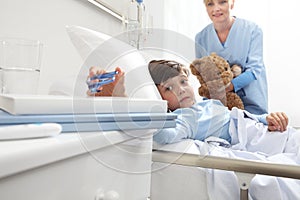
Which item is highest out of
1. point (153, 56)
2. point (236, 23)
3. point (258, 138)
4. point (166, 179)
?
point (236, 23)

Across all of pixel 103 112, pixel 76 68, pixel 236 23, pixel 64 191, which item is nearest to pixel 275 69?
pixel 236 23

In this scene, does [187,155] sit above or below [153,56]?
below

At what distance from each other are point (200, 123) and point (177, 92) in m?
0.12

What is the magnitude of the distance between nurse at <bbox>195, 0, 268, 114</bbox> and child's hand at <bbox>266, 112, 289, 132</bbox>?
1.63 feet

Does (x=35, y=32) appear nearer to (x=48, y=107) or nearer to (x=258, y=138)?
(x=48, y=107)

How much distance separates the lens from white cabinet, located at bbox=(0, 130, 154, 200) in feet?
0.83

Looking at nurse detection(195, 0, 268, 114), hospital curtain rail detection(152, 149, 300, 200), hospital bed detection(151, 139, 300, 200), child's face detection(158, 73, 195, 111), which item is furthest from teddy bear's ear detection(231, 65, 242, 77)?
hospital curtain rail detection(152, 149, 300, 200)

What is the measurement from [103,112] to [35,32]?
61 centimetres

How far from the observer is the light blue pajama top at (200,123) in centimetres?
77

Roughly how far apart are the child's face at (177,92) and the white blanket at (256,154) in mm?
138

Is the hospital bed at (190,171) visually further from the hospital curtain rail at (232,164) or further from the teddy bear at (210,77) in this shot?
the teddy bear at (210,77)

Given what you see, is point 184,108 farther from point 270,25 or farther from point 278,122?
point 270,25

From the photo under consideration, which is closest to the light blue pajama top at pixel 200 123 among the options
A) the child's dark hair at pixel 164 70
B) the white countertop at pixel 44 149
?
the child's dark hair at pixel 164 70

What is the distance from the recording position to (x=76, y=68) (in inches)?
44.3
